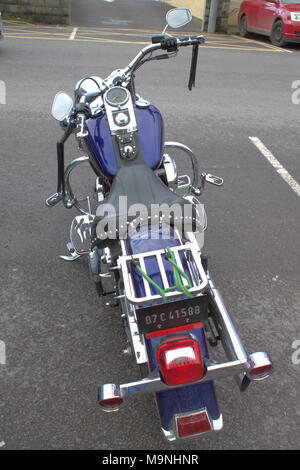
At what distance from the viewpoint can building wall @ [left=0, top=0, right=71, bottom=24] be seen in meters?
13.9

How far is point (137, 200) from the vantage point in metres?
2.22

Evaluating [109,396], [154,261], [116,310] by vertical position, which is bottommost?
[116,310]

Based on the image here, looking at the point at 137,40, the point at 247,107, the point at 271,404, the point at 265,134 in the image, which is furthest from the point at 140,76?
the point at 271,404

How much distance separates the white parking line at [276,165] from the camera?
4.46m

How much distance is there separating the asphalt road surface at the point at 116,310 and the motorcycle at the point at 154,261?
1.16 ft

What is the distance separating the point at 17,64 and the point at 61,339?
7.44 m

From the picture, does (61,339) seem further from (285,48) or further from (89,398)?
(285,48)

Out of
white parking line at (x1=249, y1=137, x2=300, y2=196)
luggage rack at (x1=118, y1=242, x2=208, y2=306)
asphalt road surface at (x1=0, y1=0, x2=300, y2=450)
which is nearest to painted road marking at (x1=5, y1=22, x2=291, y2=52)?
asphalt road surface at (x1=0, y1=0, x2=300, y2=450)

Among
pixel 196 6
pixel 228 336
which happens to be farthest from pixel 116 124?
pixel 196 6

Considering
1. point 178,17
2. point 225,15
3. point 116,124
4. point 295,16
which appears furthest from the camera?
point 225,15

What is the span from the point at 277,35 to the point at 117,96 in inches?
461

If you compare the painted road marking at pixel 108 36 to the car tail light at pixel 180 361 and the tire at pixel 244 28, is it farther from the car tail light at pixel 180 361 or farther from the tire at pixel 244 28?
the car tail light at pixel 180 361

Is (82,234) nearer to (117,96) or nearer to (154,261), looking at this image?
(117,96)

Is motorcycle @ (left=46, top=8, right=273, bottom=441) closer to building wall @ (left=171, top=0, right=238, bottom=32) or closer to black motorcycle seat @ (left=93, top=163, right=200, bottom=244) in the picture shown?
black motorcycle seat @ (left=93, top=163, right=200, bottom=244)
